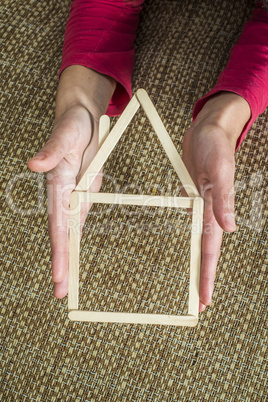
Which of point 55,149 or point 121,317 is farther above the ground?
point 55,149

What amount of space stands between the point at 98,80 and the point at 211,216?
0.32 m

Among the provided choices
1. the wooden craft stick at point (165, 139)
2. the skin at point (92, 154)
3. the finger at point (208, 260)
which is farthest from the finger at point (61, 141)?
the finger at point (208, 260)

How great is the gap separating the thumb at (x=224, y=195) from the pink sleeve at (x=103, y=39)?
0.99 ft

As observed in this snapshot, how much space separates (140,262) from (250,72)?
1.21 feet

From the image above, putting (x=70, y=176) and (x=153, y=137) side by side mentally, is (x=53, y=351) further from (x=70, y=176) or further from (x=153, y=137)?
(x=153, y=137)

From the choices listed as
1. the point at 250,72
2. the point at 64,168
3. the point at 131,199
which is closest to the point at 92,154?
the point at 64,168

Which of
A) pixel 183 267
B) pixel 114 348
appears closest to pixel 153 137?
pixel 183 267

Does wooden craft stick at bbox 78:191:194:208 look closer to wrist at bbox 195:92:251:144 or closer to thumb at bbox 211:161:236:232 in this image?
thumb at bbox 211:161:236:232

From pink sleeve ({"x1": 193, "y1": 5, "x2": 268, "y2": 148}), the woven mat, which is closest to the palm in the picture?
the woven mat

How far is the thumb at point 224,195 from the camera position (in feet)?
1.48

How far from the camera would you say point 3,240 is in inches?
27.1

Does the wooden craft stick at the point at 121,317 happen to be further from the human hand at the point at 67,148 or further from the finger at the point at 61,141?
the finger at the point at 61,141

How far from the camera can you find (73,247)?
49 cm

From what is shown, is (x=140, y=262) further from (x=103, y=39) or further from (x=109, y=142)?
(x=103, y=39)
